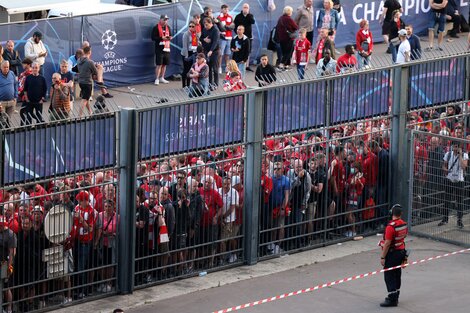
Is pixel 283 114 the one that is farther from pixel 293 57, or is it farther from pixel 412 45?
pixel 293 57

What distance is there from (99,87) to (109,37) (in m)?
1.17

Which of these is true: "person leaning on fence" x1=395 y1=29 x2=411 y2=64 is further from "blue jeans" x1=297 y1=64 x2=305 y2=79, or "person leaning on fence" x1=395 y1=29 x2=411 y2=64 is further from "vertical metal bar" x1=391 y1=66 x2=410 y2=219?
"vertical metal bar" x1=391 y1=66 x2=410 y2=219

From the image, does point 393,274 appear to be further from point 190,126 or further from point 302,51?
point 302,51

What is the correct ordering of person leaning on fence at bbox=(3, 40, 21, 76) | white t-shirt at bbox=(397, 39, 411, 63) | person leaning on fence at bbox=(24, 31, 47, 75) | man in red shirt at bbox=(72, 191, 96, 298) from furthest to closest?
white t-shirt at bbox=(397, 39, 411, 63) < person leaning on fence at bbox=(24, 31, 47, 75) < person leaning on fence at bbox=(3, 40, 21, 76) < man in red shirt at bbox=(72, 191, 96, 298)

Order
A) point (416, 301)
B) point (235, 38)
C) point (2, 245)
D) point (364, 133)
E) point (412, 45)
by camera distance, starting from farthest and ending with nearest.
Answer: point (235, 38), point (412, 45), point (364, 133), point (416, 301), point (2, 245)

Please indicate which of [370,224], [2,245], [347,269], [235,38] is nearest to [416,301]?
[347,269]

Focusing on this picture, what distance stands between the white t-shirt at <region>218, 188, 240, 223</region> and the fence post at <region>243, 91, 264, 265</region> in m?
0.19

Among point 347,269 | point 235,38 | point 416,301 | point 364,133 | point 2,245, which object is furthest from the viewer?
point 235,38

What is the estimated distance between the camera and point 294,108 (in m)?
21.3

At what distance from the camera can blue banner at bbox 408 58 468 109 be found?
2273 centimetres

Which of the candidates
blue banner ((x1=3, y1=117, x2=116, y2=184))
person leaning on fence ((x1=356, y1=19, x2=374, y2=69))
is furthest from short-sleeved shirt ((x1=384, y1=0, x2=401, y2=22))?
blue banner ((x1=3, y1=117, x2=116, y2=184))

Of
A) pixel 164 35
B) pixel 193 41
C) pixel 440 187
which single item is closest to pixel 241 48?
pixel 193 41

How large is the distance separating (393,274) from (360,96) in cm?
424

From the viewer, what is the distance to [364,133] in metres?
22.2
